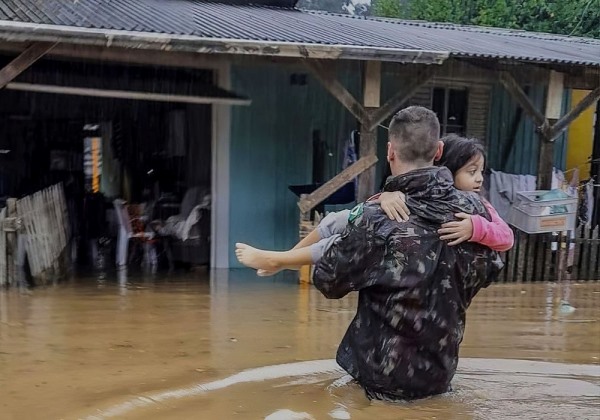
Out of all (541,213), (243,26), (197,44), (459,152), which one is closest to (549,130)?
(541,213)

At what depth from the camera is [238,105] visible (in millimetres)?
9734

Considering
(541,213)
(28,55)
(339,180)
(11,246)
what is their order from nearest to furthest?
(28,55) < (11,246) < (339,180) < (541,213)

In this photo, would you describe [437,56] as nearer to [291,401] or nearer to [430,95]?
[430,95]

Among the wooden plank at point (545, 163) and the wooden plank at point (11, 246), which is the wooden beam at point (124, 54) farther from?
the wooden plank at point (545, 163)

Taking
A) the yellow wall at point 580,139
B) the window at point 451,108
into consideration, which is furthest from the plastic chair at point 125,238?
the yellow wall at point 580,139

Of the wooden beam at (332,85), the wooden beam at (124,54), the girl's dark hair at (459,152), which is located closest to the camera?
the girl's dark hair at (459,152)

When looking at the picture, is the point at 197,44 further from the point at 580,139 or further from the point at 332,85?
the point at 580,139

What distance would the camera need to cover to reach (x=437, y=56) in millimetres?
7781

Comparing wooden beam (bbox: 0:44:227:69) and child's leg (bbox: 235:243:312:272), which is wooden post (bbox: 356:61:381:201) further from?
child's leg (bbox: 235:243:312:272)

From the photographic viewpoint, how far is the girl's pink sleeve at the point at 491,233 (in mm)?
3135

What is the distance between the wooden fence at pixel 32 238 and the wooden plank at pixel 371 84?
394 cm

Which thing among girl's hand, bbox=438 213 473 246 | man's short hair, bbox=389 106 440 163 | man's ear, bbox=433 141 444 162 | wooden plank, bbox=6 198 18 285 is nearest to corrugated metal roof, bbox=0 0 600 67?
wooden plank, bbox=6 198 18 285

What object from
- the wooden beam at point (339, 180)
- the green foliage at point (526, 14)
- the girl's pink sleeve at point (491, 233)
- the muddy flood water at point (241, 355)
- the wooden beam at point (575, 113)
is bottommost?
the muddy flood water at point (241, 355)

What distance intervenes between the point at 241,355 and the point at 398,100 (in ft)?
13.6
